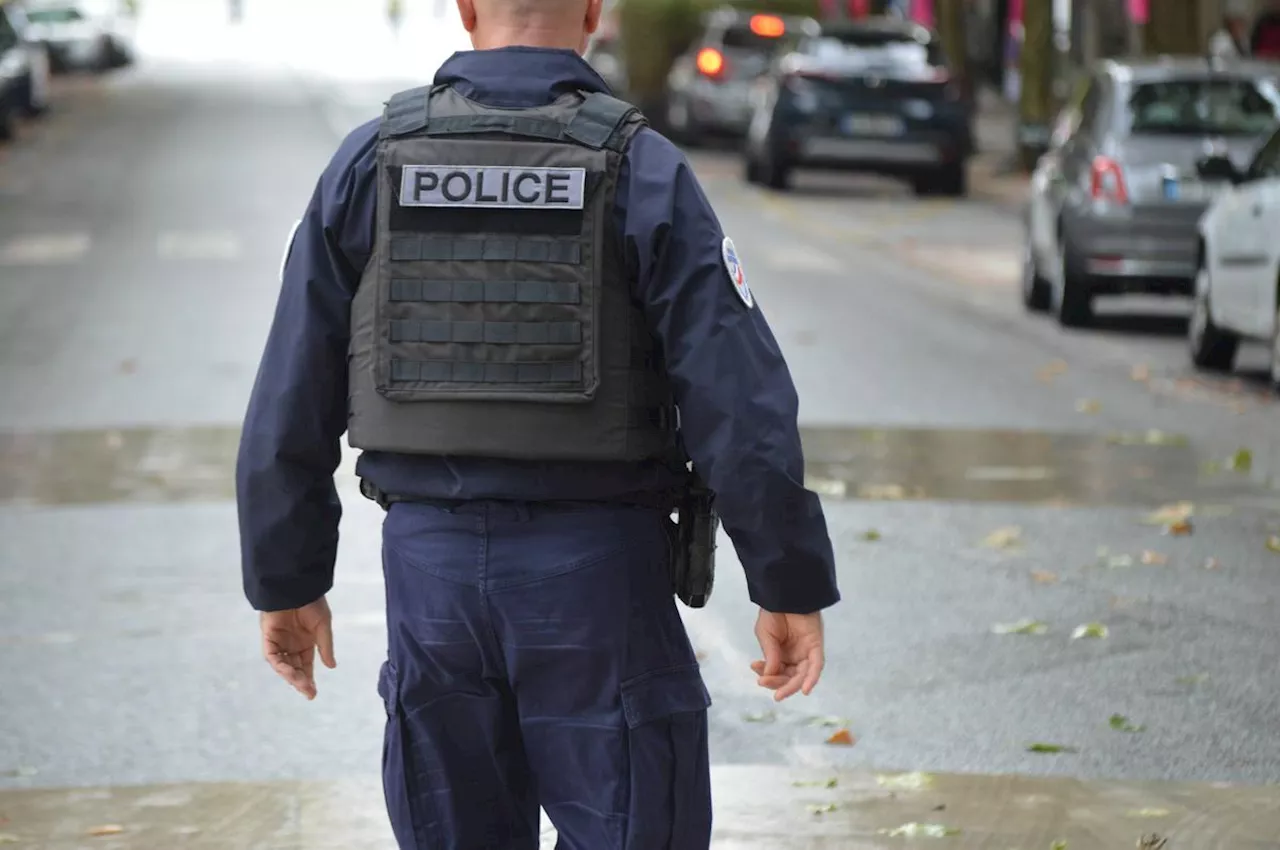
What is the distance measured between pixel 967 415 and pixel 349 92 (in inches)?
1504

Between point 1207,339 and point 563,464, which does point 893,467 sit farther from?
point 563,464

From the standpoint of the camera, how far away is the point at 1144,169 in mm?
15938

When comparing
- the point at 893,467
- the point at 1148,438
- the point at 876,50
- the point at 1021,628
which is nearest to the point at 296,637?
the point at 1021,628

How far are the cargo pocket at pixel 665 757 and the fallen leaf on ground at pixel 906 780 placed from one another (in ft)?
8.22

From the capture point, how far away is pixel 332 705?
273 inches

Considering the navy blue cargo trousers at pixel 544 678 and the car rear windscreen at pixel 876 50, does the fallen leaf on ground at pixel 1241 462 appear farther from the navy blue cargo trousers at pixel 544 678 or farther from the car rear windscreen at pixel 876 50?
the car rear windscreen at pixel 876 50

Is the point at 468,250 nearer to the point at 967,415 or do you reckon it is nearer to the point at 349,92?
the point at 967,415

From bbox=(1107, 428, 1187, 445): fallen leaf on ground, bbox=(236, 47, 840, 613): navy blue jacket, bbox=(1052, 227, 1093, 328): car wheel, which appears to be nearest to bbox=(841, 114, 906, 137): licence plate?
bbox=(1052, 227, 1093, 328): car wheel

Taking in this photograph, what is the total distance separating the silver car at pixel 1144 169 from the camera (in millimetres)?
15875

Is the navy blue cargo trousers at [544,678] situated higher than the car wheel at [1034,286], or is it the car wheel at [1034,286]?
the navy blue cargo trousers at [544,678]

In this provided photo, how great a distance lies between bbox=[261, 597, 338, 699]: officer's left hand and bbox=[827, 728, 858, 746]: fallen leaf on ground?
2.81m

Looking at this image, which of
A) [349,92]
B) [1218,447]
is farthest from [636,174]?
[349,92]

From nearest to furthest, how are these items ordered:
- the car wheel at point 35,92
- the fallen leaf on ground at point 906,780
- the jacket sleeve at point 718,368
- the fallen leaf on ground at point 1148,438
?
the jacket sleeve at point 718,368, the fallen leaf on ground at point 906,780, the fallen leaf on ground at point 1148,438, the car wheel at point 35,92

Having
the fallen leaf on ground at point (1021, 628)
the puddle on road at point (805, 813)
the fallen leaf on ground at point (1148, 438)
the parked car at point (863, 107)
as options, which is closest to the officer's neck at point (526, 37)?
the puddle on road at point (805, 813)
